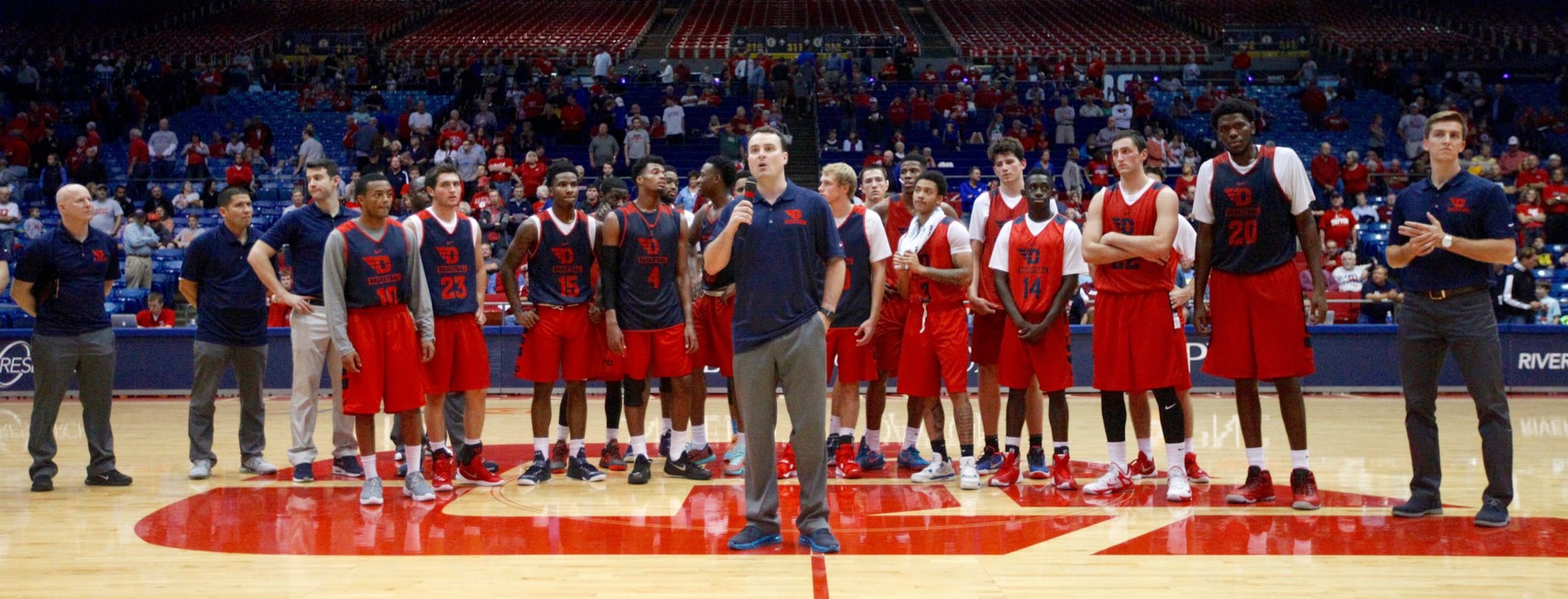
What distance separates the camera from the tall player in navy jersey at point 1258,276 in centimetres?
651

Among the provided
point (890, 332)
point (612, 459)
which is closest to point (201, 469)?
point (612, 459)

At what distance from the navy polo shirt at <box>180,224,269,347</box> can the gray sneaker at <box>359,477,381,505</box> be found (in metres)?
1.76

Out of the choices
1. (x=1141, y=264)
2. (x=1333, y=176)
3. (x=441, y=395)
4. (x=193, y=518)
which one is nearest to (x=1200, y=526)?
(x=1141, y=264)

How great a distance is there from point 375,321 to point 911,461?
3.36 meters

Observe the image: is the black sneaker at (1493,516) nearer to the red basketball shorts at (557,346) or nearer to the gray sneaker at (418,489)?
the red basketball shorts at (557,346)

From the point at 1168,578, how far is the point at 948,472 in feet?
8.59

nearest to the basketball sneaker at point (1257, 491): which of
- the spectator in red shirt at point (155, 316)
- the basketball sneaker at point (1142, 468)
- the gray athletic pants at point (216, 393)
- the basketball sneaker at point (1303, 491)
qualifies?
the basketball sneaker at point (1303, 491)

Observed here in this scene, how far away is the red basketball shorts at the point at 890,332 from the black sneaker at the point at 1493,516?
323 centimetres

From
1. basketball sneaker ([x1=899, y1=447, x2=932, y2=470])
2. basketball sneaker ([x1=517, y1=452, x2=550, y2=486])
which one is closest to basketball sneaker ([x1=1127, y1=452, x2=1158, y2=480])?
basketball sneaker ([x1=899, y1=447, x2=932, y2=470])

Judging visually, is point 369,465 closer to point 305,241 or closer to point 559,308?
point 559,308

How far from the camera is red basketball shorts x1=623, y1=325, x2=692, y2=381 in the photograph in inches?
303

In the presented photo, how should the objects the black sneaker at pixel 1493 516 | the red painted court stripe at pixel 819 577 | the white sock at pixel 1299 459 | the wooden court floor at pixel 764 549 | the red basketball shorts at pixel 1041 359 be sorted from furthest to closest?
1. the red basketball shorts at pixel 1041 359
2. the white sock at pixel 1299 459
3. the black sneaker at pixel 1493 516
4. the wooden court floor at pixel 764 549
5. the red painted court stripe at pixel 819 577

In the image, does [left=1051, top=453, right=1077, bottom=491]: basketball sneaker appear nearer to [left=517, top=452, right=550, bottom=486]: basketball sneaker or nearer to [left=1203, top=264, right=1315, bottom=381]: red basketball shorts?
[left=1203, top=264, right=1315, bottom=381]: red basketball shorts

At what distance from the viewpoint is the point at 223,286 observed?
8.09m
